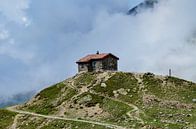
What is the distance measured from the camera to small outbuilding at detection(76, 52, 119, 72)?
520ft

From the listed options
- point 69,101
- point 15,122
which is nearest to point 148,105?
point 69,101

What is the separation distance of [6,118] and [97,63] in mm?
36003

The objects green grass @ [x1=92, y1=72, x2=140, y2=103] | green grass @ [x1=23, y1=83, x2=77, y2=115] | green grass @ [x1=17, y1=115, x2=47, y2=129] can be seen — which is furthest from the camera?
green grass @ [x1=23, y1=83, x2=77, y2=115]

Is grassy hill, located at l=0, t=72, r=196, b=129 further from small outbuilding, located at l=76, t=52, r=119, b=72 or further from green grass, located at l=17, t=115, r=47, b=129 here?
small outbuilding, located at l=76, t=52, r=119, b=72

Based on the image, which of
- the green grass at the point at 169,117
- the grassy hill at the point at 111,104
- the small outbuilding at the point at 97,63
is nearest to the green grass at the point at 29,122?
the grassy hill at the point at 111,104

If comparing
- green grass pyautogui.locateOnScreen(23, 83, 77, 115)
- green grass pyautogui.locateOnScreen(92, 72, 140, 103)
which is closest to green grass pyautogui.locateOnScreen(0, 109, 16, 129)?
green grass pyautogui.locateOnScreen(23, 83, 77, 115)

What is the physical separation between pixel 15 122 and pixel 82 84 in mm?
24111

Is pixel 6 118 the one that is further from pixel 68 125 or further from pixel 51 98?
pixel 68 125

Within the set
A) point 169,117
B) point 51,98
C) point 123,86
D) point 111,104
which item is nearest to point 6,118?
point 51,98

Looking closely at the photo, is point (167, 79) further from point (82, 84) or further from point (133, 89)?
point (82, 84)

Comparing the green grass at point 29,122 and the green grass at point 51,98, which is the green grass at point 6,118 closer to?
the green grass at point 29,122

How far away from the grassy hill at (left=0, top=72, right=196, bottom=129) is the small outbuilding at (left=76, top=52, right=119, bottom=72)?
20.5 feet

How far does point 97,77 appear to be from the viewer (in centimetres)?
14788

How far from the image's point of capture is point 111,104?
12938 cm
